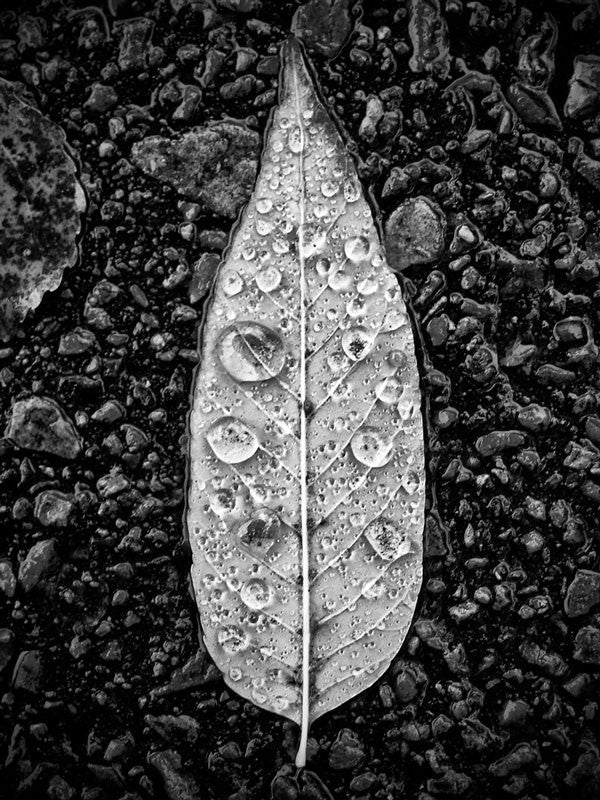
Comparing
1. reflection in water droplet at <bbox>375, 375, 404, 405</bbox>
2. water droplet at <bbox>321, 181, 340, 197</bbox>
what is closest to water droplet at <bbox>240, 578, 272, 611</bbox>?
reflection in water droplet at <bbox>375, 375, 404, 405</bbox>

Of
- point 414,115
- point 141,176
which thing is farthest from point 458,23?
point 141,176

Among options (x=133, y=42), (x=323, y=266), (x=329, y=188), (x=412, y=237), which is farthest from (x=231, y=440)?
(x=133, y=42)

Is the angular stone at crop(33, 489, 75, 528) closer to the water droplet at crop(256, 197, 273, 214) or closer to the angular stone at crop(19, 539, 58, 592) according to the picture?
the angular stone at crop(19, 539, 58, 592)

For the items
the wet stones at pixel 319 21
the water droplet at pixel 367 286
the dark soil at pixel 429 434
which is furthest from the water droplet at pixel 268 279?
the wet stones at pixel 319 21

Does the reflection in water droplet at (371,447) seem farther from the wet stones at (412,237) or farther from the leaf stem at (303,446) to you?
the wet stones at (412,237)

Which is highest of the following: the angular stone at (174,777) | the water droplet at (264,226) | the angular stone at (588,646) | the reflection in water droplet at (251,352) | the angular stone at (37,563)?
the water droplet at (264,226)

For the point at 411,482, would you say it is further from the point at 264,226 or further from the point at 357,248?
the point at 264,226
